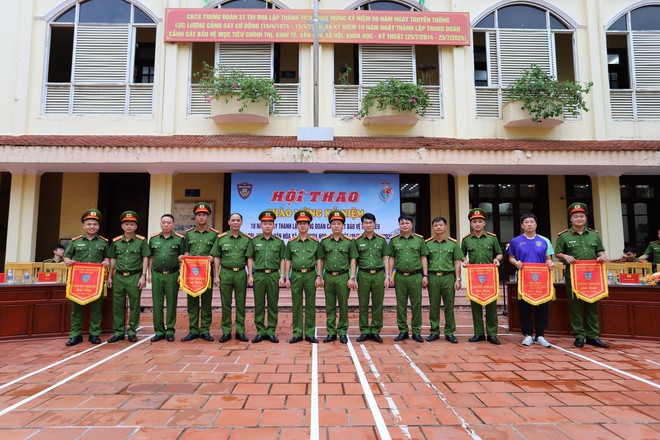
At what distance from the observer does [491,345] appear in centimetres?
517

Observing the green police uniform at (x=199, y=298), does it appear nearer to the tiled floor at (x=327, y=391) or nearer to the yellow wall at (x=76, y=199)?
the tiled floor at (x=327, y=391)

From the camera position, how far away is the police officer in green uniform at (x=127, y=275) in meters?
5.36

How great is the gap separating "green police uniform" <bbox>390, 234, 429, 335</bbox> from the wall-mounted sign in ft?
19.6

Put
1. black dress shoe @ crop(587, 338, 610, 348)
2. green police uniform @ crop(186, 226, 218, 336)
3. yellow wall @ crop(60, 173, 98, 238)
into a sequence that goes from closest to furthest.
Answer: black dress shoe @ crop(587, 338, 610, 348)
green police uniform @ crop(186, 226, 218, 336)
yellow wall @ crop(60, 173, 98, 238)

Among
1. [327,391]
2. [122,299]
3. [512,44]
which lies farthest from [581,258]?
[512,44]

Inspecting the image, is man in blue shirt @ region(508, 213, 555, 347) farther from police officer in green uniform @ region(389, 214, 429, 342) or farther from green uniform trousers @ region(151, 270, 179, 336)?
green uniform trousers @ region(151, 270, 179, 336)

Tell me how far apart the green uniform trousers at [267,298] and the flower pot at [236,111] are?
4.65m

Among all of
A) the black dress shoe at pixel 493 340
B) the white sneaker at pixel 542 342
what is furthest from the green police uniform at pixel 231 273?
the white sneaker at pixel 542 342

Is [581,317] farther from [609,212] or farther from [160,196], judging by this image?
[160,196]

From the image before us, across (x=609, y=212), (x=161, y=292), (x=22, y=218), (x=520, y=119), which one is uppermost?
(x=520, y=119)

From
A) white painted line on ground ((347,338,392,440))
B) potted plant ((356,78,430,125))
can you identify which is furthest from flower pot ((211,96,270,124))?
white painted line on ground ((347,338,392,440))

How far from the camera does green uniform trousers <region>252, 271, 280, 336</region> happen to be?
17.3ft

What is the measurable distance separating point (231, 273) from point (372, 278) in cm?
192

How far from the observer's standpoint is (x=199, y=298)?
5570 mm
